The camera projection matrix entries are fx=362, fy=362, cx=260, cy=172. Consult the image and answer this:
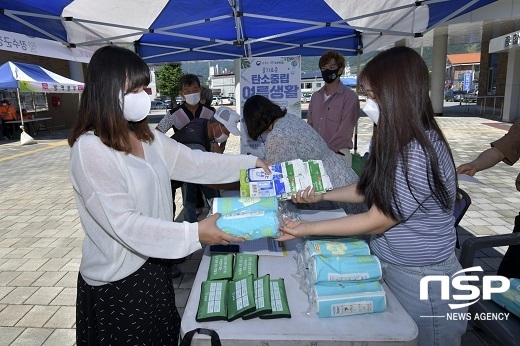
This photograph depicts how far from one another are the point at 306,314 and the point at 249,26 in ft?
14.1

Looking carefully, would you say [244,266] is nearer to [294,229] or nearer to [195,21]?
[294,229]

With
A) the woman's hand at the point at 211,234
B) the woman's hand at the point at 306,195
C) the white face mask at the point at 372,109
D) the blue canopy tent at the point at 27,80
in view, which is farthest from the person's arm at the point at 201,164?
the blue canopy tent at the point at 27,80

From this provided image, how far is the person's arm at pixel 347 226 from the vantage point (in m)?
1.38

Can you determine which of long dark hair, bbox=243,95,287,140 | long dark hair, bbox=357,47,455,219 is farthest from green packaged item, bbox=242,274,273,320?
long dark hair, bbox=243,95,287,140

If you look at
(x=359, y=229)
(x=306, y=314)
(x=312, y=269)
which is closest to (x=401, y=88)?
→ (x=359, y=229)

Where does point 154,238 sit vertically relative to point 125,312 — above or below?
above

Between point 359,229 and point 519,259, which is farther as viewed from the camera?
point 519,259

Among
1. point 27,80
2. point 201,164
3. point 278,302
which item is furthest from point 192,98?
point 27,80

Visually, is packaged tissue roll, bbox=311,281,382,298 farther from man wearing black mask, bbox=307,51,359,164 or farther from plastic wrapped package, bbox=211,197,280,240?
man wearing black mask, bbox=307,51,359,164

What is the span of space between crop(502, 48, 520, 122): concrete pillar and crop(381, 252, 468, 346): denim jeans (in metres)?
18.5

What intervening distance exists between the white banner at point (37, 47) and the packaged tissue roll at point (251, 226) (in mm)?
2984

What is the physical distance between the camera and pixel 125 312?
1568 mm

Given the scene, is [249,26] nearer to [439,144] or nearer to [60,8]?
[60,8]

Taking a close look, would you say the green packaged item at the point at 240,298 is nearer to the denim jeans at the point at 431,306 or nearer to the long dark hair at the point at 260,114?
the denim jeans at the point at 431,306
